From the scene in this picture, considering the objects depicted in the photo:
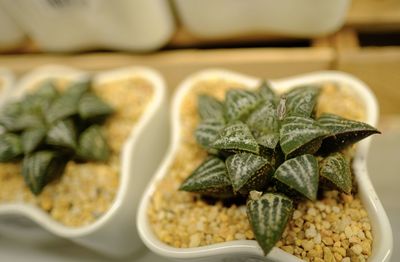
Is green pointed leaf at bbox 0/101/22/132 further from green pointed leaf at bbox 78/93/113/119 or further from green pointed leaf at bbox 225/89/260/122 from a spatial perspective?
green pointed leaf at bbox 225/89/260/122

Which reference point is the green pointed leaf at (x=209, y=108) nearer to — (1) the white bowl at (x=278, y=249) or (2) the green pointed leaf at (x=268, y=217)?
(1) the white bowl at (x=278, y=249)

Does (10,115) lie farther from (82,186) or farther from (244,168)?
(244,168)

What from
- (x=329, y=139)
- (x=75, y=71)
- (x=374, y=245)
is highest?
(x=75, y=71)

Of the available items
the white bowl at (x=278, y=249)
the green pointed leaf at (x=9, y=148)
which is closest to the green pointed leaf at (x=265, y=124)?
the white bowl at (x=278, y=249)

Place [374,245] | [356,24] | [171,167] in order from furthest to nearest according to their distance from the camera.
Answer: [356,24] < [171,167] < [374,245]

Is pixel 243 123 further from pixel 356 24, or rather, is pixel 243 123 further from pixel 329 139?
pixel 356 24

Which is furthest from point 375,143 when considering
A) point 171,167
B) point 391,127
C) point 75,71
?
point 75,71
